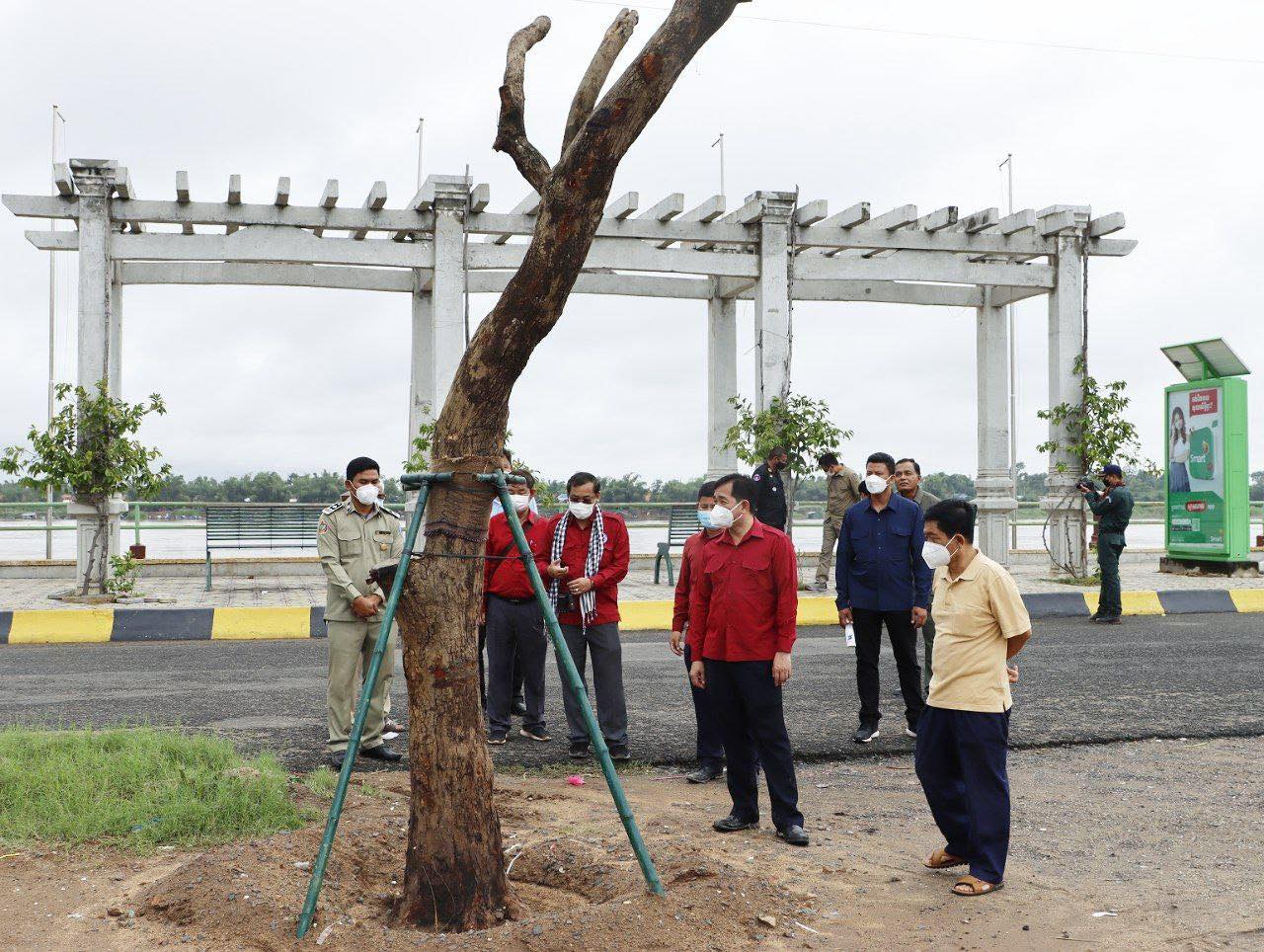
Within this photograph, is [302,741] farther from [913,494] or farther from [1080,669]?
[1080,669]

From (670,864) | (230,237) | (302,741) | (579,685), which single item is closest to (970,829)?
(670,864)

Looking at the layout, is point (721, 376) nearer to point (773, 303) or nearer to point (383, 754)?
point (773, 303)

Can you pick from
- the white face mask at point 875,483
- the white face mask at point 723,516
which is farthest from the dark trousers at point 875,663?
the white face mask at point 723,516

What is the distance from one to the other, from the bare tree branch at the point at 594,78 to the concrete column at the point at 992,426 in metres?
15.5

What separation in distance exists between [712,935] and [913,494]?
462 cm

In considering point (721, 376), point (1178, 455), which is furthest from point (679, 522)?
point (1178, 455)

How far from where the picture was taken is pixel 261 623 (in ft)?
43.1

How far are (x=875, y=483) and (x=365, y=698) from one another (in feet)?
13.8

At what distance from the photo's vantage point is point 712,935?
427cm

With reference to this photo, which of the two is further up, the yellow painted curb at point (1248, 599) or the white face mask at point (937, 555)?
the white face mask at point (937, 555)

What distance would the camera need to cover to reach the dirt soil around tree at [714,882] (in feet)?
14.1

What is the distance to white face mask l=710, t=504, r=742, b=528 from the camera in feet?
18.8

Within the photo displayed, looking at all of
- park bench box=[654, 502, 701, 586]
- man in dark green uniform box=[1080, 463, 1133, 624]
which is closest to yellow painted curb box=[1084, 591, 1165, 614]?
man in dark green uniform box=[1080, 463, 1133, 624]

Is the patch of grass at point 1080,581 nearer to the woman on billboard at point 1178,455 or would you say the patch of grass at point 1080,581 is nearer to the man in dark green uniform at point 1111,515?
the woman on billboard at point 1178,455
